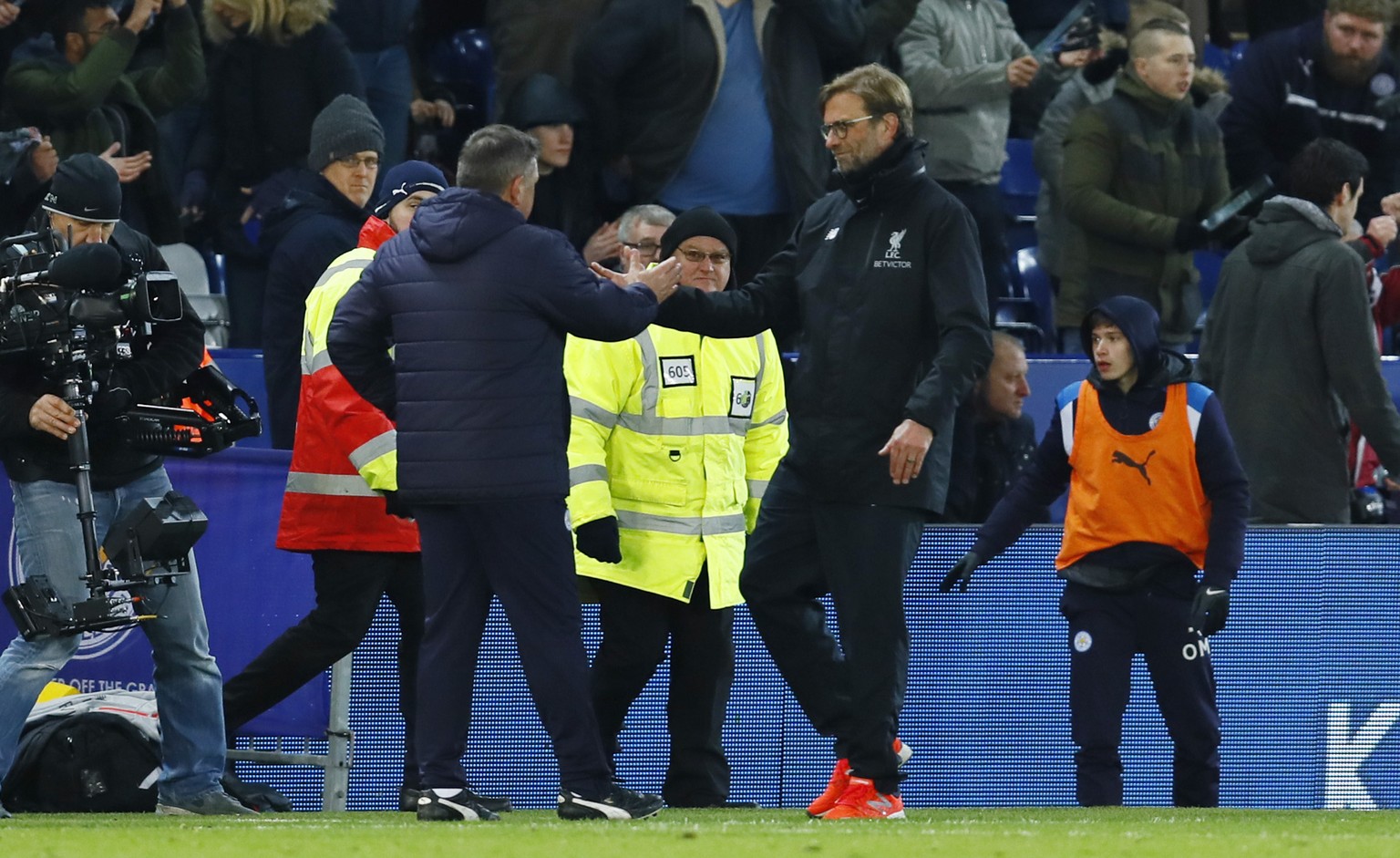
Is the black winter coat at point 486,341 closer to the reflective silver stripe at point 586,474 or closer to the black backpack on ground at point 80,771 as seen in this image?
the reflective silver stripe at point 586,474

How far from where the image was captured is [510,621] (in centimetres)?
705

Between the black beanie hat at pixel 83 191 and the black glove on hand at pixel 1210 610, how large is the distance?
3755mm

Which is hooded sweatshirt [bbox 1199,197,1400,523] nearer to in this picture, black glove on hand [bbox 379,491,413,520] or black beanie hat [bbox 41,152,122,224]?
black glove on hand [bbox 379,491,413,520]

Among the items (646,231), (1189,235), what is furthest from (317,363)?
(1189,235)

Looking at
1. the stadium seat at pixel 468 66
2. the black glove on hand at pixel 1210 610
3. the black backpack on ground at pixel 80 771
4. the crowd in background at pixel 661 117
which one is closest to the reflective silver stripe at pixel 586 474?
the black backpack on ground at pixel 80 771

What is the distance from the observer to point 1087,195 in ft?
37.0

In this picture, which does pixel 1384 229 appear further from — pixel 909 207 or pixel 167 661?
pixel 167 661

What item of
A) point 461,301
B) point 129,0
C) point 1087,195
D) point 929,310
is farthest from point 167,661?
point 1087,195

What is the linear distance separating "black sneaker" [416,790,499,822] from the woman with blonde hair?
4049 mm

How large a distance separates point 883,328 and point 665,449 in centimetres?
132

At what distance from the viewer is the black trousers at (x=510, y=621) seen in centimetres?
704

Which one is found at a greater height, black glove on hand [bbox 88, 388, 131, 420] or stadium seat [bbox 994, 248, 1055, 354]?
black glove on hand [bbox 88, 388, 131, 420]

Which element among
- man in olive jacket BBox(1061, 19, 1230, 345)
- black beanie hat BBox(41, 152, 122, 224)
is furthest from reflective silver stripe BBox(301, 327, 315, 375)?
man in olive jacket BBox(1061, 19, 1230, 345)

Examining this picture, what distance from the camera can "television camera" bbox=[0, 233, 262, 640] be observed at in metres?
7.31
